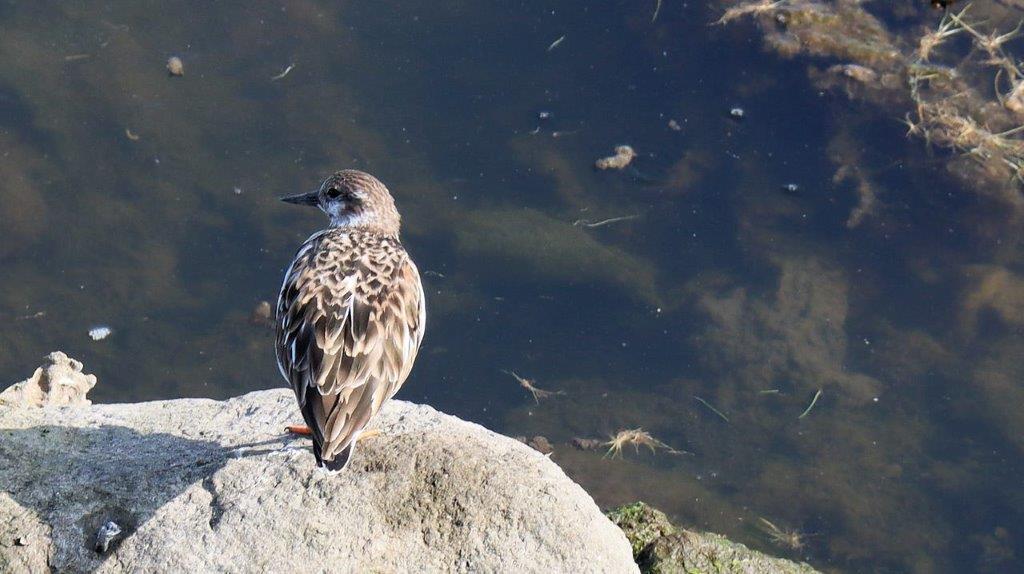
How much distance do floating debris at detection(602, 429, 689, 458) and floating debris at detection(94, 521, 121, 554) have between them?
140 inches

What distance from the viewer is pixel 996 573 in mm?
6266

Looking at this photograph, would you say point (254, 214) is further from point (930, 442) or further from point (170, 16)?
point (930, 442)

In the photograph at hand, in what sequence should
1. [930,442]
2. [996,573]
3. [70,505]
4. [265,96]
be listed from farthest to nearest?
[265,96]
[930,442]
[996,573]
[70,505]

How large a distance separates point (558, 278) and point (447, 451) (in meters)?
3.28

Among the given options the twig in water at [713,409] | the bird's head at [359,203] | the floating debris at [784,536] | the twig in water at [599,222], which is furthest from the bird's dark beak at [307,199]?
the floating debris at [784,536]

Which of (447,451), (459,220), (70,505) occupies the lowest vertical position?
(459,220)

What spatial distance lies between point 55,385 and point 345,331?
1871 mm

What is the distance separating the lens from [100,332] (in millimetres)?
6965

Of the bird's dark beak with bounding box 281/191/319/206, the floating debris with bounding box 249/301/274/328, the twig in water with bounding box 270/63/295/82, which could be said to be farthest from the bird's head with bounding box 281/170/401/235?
the twig in water with bounding box 270/63/295/82

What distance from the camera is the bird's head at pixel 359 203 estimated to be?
576 cm

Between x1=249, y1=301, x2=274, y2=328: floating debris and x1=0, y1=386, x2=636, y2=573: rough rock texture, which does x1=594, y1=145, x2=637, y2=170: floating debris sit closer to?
x1=249, y1=301, x2=274, y2=328: floating debris

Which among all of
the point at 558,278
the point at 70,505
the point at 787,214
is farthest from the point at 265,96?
the point at 70,505

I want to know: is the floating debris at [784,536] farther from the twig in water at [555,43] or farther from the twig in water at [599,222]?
the twig in water at [555,43]

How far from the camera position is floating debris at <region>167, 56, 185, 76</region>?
8125 millimetres
